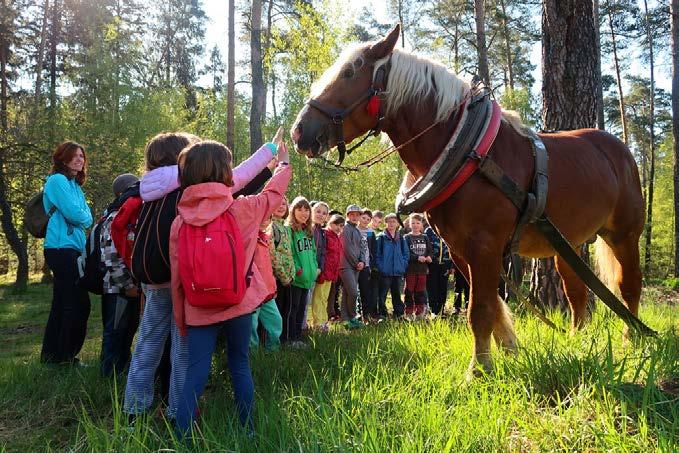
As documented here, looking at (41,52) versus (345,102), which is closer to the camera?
(345,102)

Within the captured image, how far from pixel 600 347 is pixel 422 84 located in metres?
2.06

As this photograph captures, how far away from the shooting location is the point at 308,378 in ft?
10.5

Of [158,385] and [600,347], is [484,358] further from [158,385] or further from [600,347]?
[158,385]

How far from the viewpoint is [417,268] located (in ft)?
29.8

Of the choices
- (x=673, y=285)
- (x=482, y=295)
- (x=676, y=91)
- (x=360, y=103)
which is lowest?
(x=673, y=285)

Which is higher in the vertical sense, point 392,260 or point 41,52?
point 41,52

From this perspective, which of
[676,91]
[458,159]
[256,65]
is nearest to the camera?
[458,159]

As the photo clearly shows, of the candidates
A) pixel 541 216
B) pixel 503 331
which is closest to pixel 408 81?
pixel 541 216

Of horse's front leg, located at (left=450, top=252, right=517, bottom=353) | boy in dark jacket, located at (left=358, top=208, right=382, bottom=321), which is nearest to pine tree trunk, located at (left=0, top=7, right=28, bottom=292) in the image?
boy in dark jacket, located at (left=358, top=208, right=382, bottom=321)

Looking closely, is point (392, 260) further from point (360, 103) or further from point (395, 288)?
point (360, 103)

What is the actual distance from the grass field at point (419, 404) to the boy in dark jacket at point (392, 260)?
197 inches

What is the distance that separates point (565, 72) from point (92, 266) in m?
4.93

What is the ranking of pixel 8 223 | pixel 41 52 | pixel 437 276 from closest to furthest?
pixel 437 276 < pixel 8 223 < pixel 41 52

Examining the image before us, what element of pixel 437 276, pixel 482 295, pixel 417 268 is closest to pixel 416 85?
pixel 482 295
